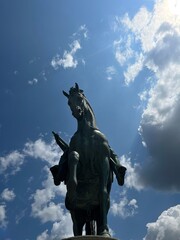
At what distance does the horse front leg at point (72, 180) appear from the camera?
1035 cm

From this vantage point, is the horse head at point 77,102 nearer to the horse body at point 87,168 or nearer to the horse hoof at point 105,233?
the horse body at point 87,168

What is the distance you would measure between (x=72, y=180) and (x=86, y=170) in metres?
0.96

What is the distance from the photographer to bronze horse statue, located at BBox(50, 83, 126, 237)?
10656mm

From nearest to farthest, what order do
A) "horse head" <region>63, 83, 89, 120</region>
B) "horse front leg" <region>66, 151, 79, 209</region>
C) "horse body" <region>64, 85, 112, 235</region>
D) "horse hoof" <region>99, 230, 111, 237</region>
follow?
"horse hoof" <region>99, 230, 111, 237</region>, "horse front leg" <region>66, 151, 79, 209</region>, "horse body" <region>64, 85, 112, 235</region>, "horse head" <region>63, 83, 89, 120</region>

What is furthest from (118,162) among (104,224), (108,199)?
(104,224)

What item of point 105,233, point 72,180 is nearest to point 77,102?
point 72,180

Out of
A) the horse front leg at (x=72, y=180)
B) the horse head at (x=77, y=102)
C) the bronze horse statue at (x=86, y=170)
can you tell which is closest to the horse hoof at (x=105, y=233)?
the bronze horse statue at (x=86, y=170)

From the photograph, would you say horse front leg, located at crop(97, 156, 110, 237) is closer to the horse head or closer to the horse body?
the horse body

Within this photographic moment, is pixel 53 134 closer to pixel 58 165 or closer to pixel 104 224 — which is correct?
pixel 58 165

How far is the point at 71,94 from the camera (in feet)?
39.8

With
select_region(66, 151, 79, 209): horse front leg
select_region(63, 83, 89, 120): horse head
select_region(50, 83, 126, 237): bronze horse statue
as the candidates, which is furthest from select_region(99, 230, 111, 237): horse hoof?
select_region(63, 83, 89, 120): horse head

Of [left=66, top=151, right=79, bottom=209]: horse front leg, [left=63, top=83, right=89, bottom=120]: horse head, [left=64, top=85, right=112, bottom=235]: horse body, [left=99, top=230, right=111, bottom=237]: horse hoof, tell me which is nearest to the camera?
[left=99, top=230, right=111, bottom=237]: horse hoof

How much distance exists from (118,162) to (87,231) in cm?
207

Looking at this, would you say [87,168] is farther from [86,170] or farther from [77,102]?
[77,102]
